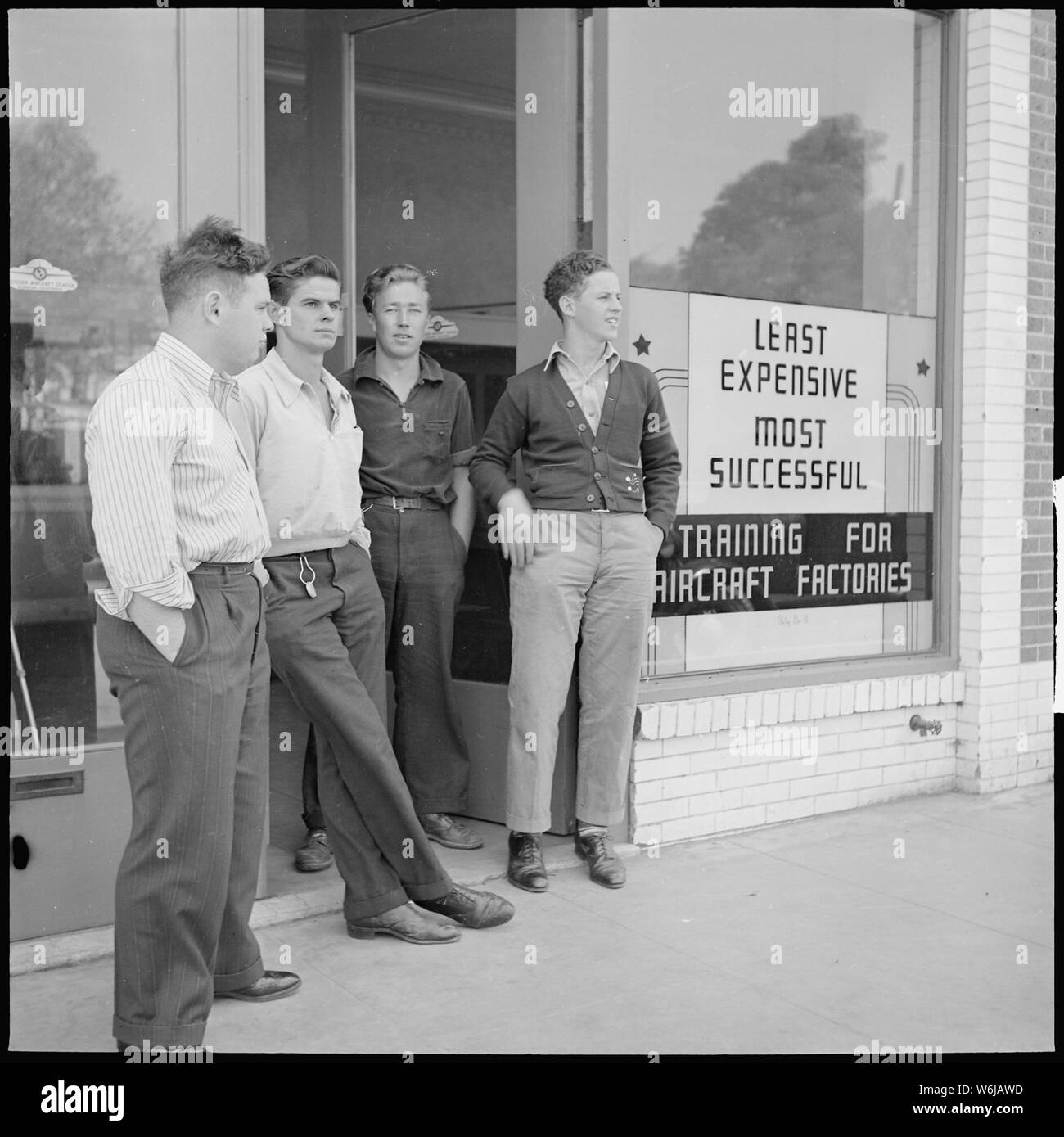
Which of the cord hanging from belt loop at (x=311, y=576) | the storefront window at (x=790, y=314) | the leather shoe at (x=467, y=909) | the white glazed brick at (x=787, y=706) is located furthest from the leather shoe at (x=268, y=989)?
the white glazed brick at (x=787, y=706)

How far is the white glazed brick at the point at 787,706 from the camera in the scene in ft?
19.0

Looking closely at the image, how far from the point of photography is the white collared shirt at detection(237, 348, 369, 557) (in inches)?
164

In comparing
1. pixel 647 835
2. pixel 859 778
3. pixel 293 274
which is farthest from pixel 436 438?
pixel 859 778

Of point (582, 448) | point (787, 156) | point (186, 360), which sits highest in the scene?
point (787, 156)

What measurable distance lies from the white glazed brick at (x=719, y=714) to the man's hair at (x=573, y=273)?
1.67 m

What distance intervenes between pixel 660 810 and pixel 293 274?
248 centimetres

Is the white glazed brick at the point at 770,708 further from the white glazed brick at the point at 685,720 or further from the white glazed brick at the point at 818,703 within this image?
the white glazed brick at the point at 685,720

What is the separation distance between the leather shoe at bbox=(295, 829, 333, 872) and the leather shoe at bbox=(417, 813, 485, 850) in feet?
1.21

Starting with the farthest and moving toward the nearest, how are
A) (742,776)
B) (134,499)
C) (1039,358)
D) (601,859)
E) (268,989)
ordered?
(1039,358) → (742,776) → (601,859) → (268,989) → (134,499)

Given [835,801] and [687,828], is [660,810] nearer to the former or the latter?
[687,828]

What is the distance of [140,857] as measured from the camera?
3270mm

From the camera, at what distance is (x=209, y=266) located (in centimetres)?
336

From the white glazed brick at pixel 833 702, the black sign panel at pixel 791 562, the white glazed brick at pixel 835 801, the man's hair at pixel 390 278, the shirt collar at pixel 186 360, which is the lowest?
the white glazed brick at pixel 835 801
